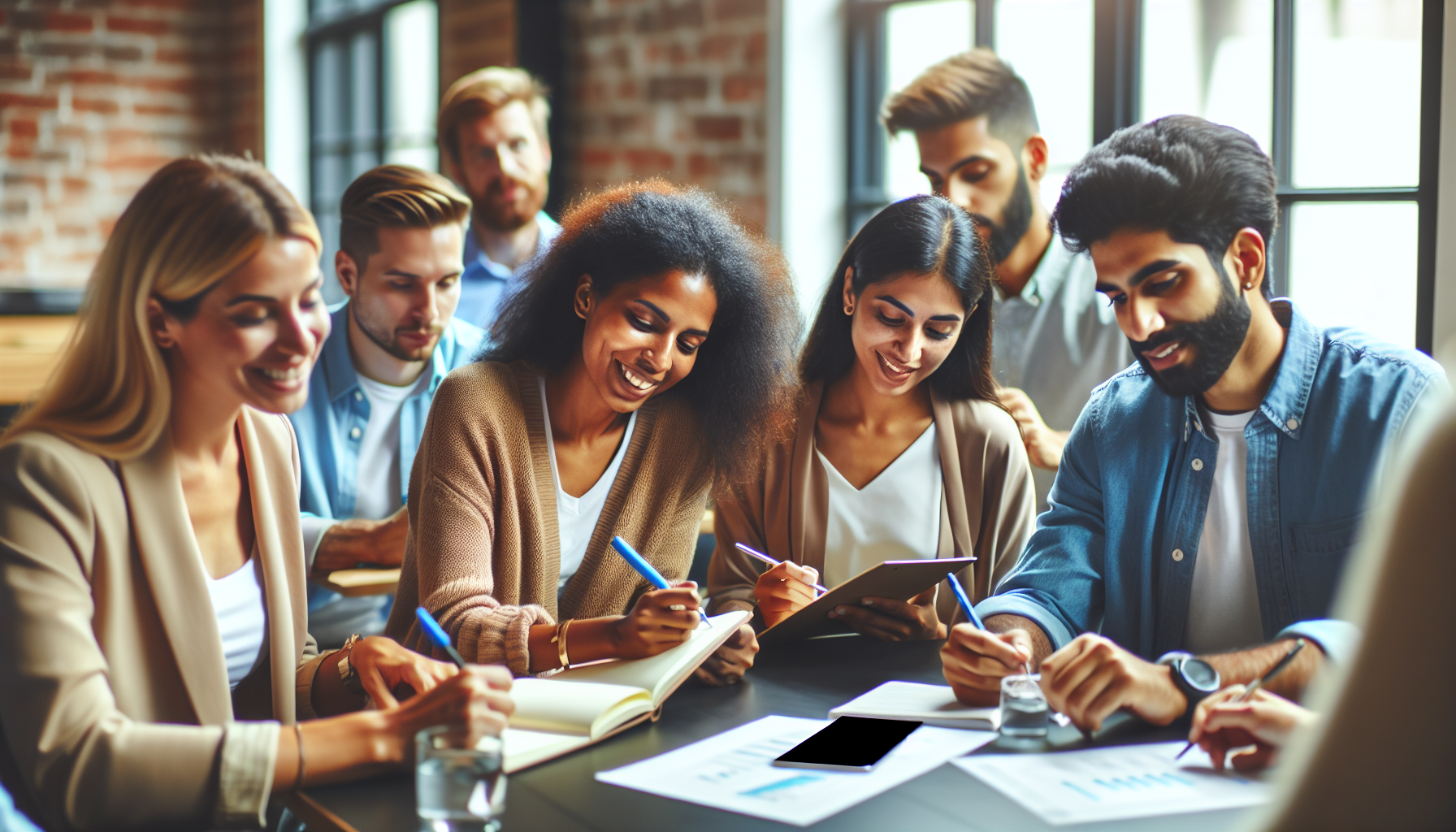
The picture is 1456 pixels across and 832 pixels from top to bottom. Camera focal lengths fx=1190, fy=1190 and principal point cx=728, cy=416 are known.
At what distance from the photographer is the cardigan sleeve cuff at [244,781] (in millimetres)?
1172

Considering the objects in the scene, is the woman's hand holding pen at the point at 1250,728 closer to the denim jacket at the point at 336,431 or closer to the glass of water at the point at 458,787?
the glass of water at the point at 458,787

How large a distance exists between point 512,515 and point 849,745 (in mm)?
717

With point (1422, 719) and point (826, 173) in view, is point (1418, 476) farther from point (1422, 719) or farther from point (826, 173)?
point (826, 173)

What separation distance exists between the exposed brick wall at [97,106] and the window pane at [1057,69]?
4.55m

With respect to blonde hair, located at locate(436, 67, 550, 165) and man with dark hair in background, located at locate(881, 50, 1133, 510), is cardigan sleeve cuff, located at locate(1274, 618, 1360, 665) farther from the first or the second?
blonde hair, located at locate(436, 67, 550, 165)

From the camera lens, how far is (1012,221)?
9.69 ft

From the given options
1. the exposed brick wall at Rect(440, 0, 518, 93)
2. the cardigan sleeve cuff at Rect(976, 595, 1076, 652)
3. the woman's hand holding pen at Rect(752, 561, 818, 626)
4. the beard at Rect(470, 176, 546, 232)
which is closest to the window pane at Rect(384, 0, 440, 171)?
the exposed brick wall at Rect(440, 0, 518, 93)

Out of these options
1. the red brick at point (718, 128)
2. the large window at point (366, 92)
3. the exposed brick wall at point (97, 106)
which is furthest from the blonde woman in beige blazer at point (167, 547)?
the exposed brick wall at point (97, 106)

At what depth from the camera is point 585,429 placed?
1999 millimetres

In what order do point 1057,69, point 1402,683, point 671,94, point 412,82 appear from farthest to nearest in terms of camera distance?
1. point 412,82
2. point 671,94
3. point 1057,69
4. point 1402,683

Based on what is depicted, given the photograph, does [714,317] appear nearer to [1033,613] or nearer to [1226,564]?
[1033,613]

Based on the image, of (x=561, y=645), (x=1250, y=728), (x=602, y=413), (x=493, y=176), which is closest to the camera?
(x=1250, y=728)

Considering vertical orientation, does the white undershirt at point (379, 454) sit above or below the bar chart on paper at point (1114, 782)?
above

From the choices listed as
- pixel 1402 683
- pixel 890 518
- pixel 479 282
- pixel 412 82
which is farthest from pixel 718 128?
pixel 1402 683
